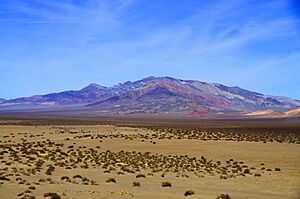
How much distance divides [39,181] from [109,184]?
368 cm

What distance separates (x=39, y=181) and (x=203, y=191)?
851cm

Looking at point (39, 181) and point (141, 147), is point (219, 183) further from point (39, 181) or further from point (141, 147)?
point (141, 147)

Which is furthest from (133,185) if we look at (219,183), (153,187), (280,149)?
(280,149)

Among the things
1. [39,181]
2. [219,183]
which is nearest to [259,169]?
[219,183]

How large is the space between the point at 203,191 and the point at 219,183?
3.94 metres

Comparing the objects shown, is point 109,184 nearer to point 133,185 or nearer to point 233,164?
point 133,185

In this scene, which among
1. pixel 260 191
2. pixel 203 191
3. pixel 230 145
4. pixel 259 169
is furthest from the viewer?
pixel 230 145

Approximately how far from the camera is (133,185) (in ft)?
72.5

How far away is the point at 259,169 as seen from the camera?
32.4 m

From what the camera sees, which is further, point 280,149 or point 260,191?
point 280,149

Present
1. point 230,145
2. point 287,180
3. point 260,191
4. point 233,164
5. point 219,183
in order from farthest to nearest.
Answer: point 230,145, point 233,164, point 287,180, point 219,183, point 260,191

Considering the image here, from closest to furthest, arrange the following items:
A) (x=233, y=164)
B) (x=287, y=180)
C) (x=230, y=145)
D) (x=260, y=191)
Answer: (x=260, y=191)
(x=287, y=180)
(x=233, y=164)
(x=230, y=145)

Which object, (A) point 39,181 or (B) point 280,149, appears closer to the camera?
(A) point 39,181

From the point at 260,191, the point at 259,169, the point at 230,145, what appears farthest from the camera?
the point at 230,145
